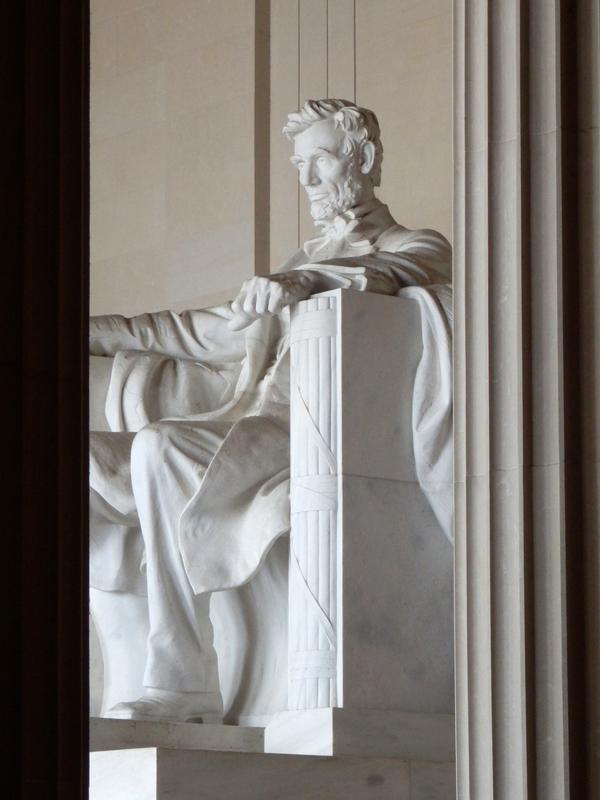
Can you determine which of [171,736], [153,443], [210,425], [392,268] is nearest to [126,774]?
[171,736]

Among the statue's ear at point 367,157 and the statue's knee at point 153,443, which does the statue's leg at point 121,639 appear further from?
the statue's ear at point 367,157

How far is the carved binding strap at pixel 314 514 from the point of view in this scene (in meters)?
5.21

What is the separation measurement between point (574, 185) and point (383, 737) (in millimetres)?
1756

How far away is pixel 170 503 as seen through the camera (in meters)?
5.61

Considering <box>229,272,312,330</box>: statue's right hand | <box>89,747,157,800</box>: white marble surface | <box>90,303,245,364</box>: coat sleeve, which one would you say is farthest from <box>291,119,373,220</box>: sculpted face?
<box>89,747,157,800</box>: white marble surface

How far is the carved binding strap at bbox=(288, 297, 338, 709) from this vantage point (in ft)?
17.1

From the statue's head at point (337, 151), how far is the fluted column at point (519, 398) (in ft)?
5.41

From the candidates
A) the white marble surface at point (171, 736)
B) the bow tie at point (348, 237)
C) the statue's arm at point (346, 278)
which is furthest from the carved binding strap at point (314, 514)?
the bow tie at point (348, 237)

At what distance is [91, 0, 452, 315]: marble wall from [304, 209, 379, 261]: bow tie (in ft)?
5.92

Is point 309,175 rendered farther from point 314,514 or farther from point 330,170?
point 314,514

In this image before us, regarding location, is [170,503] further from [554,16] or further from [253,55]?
[253,55]
